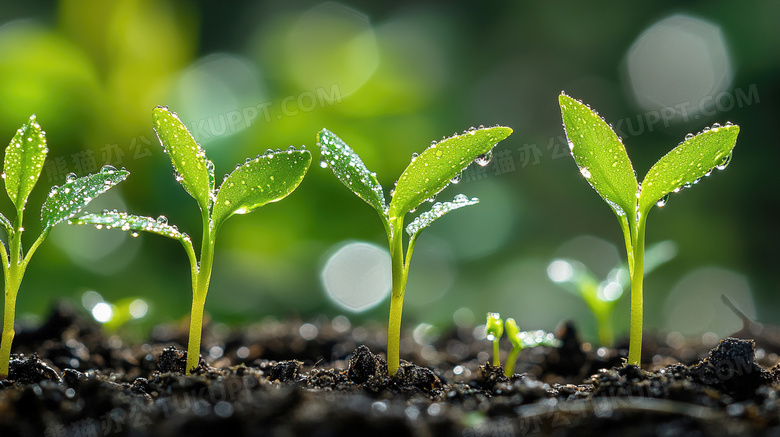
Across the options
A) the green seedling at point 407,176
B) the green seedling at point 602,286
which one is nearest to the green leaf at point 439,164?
the green seedling at point 407,176

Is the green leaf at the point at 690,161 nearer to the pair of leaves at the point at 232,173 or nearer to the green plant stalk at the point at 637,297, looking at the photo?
the green plant stalk at the point at 637,297

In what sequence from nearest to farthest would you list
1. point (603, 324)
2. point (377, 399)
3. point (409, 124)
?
point (377, 399), point (603, 324), point (409, 124)

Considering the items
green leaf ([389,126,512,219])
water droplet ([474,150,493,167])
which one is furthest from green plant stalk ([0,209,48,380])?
water droplet ([474,150,493,167])

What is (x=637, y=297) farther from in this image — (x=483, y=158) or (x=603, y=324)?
(x=603, y=324)

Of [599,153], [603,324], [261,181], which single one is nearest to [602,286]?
[603,324]

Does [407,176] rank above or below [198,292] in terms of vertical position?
above

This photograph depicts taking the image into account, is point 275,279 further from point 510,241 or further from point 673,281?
point 673,281

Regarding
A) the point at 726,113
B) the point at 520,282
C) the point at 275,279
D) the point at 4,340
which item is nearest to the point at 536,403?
the point at 4,340
